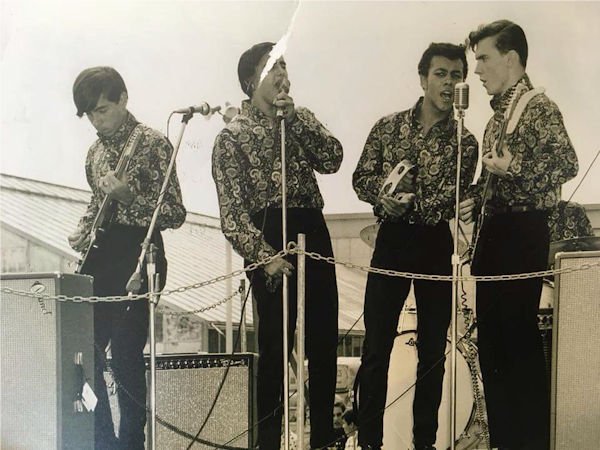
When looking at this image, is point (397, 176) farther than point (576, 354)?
Yes

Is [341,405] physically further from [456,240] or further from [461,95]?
[461,95]

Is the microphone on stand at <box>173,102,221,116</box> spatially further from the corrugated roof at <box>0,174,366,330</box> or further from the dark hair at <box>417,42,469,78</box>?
the dark hair at <box>417,42,469,78</box>

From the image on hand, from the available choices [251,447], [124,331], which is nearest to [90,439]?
[124,331]

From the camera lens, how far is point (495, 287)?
3463mm

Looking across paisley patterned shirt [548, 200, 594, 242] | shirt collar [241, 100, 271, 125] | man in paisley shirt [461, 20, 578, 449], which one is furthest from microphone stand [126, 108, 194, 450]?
paisley patterned shirt [548, 200, 594, 242]

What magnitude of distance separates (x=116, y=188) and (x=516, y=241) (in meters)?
1.72

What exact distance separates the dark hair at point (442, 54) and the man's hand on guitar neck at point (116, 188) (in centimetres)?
135

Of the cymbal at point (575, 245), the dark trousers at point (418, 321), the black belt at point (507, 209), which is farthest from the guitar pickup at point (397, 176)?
the cymbal at point (575, 245)

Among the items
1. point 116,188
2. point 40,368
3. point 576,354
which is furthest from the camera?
point 116,188

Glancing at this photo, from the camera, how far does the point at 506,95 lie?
350 cm

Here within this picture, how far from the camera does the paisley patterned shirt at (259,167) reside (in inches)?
135

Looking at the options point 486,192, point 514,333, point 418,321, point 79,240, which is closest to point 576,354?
point 514,333

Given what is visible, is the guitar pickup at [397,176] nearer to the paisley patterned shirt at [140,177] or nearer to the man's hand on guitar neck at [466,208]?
the man's hand on guitar neck at [466,208]

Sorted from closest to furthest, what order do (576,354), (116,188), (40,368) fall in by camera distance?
1. (40,368)
2. (576,354)
3. (116,188)
